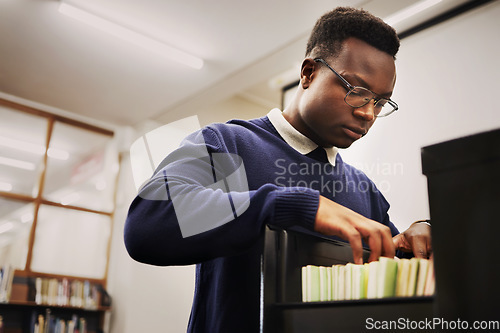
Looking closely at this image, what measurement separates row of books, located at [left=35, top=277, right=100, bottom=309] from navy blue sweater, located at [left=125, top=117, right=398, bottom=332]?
366cm

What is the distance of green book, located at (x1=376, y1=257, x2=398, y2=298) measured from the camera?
0.54 metres

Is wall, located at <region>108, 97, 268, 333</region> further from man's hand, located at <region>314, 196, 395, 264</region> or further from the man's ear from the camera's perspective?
man's hand, located at <region>314, 196, 395, 264</region>

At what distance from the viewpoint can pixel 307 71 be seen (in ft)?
3.67

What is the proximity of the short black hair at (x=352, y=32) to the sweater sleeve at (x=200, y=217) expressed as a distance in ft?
1.69

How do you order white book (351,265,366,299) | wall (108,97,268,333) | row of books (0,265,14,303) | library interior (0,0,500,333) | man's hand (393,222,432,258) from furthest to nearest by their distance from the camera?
wall (108,97,268,333) < row of books (0,265,14,303) < man's hand (393,222,432,258) < white book (351,265,366,299) < library interior (0,0,500,333)

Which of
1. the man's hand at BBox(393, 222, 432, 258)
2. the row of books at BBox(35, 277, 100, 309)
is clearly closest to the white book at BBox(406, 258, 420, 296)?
the man's hand at BBox(393, 222, 432, 258)

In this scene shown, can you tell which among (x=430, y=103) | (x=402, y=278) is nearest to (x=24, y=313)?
(x=430, y=103)

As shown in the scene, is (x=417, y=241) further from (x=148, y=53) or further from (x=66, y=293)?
(x=66, y=293)

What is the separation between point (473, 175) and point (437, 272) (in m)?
0.10

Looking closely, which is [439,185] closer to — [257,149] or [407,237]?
[407,237]

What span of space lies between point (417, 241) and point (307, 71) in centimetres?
49

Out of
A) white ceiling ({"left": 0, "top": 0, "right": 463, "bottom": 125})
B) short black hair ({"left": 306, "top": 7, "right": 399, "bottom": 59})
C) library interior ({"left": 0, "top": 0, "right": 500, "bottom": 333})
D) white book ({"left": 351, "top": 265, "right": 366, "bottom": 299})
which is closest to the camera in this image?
library interior ({"left": 0, "top": 0, "right": 500, "bottom": 333})

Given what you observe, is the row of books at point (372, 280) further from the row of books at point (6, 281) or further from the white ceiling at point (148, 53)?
the row of books at point (6, 281)

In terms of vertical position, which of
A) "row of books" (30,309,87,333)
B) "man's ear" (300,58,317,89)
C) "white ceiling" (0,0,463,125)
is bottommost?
"row of books" (30,309,87,333)
